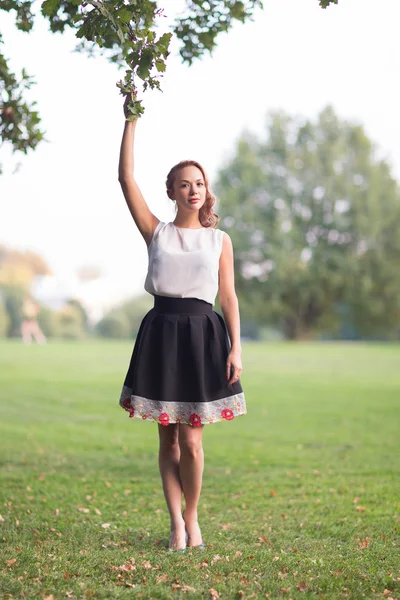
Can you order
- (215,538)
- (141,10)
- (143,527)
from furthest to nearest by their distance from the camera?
(143,527)
(215,538)
(141,10)

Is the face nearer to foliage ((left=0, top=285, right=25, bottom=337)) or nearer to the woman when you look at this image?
the woman

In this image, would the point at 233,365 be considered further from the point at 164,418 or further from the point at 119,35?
the point at 119,35

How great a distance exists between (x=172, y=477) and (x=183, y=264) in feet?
4.03

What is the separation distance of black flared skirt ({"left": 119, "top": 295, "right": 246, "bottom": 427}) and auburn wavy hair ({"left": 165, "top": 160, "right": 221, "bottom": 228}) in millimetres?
477

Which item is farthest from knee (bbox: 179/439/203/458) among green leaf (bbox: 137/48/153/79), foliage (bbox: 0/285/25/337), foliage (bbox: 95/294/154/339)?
foliage (bbox: 95/294/154/339)

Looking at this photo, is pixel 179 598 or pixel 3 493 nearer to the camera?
pixel 179 598

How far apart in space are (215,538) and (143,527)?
600 mm

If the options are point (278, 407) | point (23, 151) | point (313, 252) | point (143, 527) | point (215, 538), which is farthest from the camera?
point (313, 252)

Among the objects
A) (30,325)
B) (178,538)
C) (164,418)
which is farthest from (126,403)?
(30,325)

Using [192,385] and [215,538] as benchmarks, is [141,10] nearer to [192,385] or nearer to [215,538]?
[192,385]

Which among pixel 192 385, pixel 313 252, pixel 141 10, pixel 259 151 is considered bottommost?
pixel 192 385

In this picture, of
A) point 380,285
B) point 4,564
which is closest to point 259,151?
point 380,285

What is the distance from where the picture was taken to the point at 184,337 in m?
4.12

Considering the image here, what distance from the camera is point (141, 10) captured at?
4289 mm
